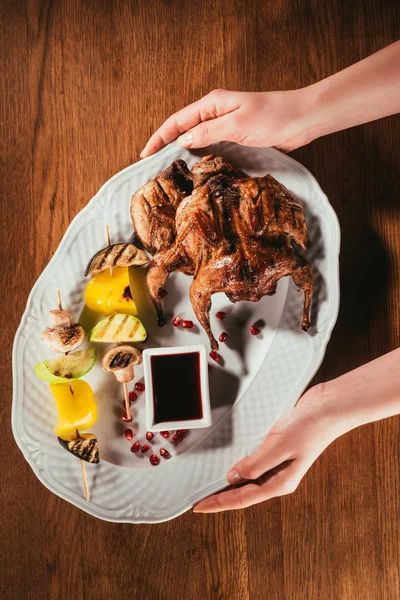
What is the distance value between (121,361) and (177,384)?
0.85ft

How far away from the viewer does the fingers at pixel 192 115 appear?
6.97 feet

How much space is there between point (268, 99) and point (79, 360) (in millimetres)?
1367

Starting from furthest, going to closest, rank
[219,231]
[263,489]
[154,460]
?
[154,460] → [263,489] → [219,231]

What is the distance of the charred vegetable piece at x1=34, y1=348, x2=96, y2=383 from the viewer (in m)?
2.08

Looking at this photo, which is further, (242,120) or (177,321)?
(177,321)

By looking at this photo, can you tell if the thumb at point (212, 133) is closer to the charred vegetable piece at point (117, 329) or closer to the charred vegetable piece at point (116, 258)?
the charred vegetable piece at point (116, 258)

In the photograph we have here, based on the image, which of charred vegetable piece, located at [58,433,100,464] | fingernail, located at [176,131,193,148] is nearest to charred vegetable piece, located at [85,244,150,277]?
fingernail, located at [176,131,193,148]

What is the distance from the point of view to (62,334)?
2080 mm

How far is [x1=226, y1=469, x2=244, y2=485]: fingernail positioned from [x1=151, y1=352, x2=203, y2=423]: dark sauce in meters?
0.29

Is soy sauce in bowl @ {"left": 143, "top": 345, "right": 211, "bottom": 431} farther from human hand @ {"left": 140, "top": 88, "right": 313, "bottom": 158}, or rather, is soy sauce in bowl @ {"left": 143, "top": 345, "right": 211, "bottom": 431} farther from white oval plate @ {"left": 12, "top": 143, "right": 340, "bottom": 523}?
human hand @ {"left": 140, "top": 88, "right": 313, "bottom": 158}

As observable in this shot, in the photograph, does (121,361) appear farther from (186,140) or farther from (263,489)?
(186,140)

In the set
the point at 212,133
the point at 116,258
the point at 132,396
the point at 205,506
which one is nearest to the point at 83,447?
the point at 132,396

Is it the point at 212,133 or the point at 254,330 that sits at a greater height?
the point at 212,133

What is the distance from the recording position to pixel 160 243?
6.84 ft
